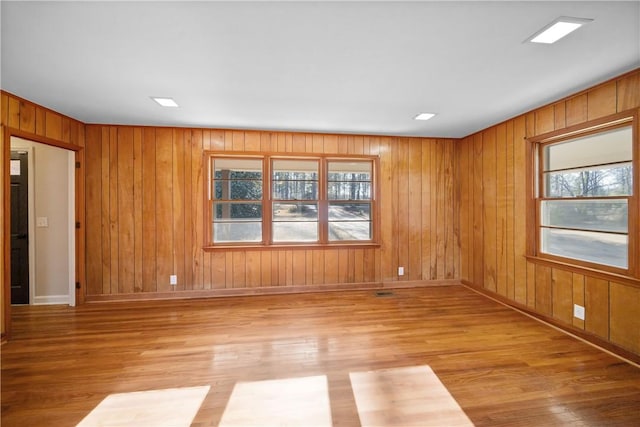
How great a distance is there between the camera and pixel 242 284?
427 centimetres

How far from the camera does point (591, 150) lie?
286 cm

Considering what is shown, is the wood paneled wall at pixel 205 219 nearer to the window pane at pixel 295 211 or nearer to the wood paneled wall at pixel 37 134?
the wood paneled wall at pixel 37 134

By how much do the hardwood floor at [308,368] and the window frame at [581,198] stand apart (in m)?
0.72

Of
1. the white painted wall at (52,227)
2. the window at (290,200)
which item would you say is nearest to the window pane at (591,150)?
the window at (290,200)

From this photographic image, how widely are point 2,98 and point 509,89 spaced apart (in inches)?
191

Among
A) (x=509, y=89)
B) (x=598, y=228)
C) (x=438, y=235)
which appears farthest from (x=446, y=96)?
(x=438, y=235)

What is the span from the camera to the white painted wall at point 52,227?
12.5ft

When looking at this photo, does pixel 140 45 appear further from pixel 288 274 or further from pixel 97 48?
pixel 288 274

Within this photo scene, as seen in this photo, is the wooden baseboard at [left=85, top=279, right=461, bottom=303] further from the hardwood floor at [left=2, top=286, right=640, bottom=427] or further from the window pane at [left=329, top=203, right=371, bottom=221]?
the window pane at [left=329, top=203, right=371, bottom=221]

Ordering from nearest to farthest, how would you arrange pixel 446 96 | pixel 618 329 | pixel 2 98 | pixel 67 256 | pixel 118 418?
pixel 118 418 → pixel 618 329 → pixel 2 98 → pixel 446 96 → pixel 67 256

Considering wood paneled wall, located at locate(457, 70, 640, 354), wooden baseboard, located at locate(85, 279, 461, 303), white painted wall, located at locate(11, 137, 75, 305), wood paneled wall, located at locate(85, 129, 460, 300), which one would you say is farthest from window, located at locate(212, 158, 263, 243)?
wood paneled wall, located at locate(457, 70, 640, 354)

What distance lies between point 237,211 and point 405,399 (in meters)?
3.24

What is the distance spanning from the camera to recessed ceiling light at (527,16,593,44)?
172 centimetres

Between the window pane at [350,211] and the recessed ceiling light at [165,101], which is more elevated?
the recessed ceiling light at [165,101]
